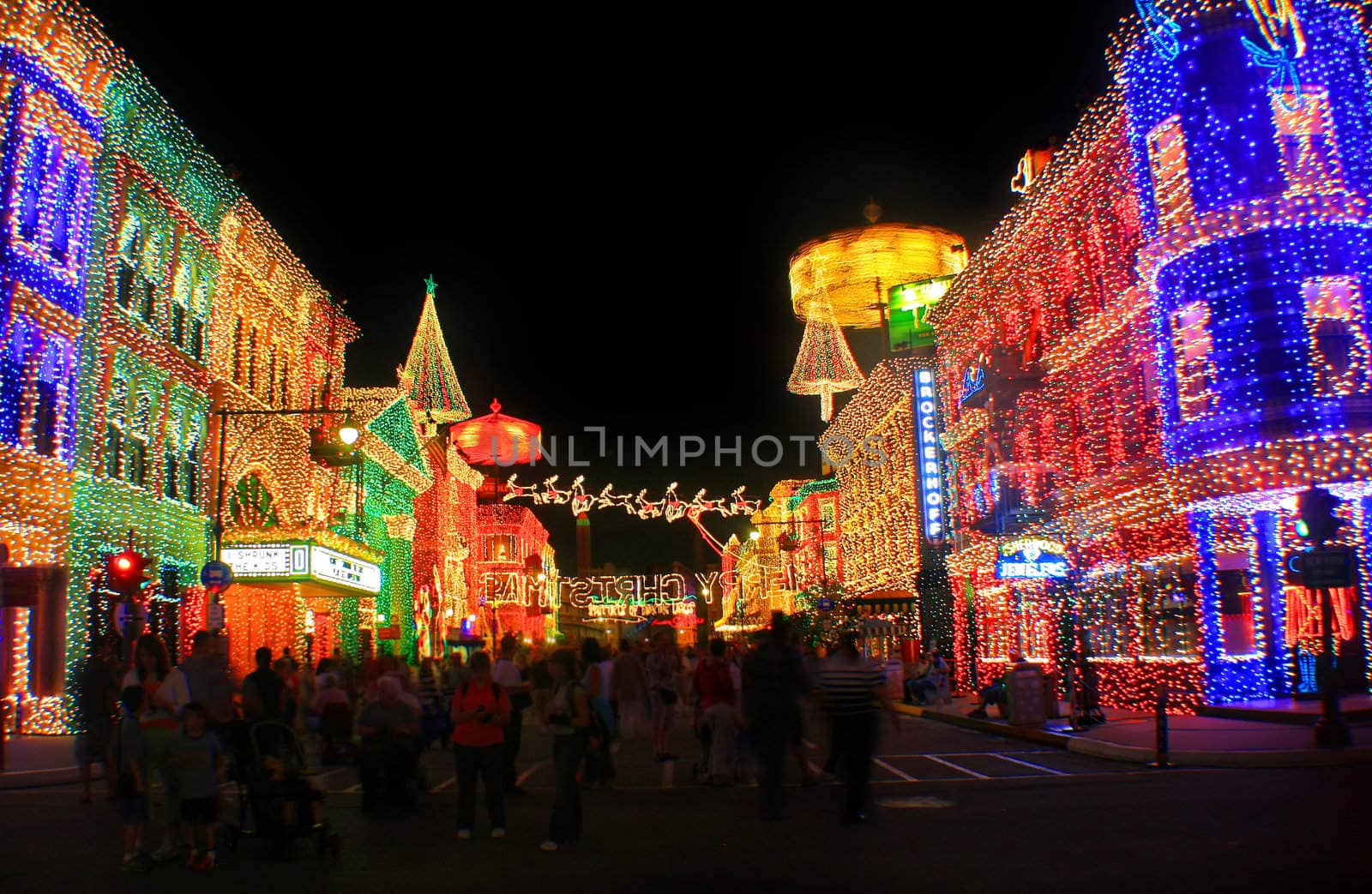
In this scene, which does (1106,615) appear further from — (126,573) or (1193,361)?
(126,573)

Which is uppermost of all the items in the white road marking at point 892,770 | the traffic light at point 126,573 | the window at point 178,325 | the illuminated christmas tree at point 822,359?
the illuminated christmas tree at point 822,359

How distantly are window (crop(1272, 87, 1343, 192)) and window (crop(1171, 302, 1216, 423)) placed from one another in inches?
105

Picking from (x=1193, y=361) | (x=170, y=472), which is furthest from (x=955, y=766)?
(x=170, y=472)

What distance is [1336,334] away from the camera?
2117cm

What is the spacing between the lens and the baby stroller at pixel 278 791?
10.2 metres

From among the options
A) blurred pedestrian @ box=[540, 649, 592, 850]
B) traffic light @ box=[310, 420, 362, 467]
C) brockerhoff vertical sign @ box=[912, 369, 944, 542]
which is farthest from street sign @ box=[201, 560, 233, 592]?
brockerhoff vertical sign @ box=[912, 369, 944, 542]

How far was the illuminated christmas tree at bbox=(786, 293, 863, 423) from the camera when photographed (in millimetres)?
56719

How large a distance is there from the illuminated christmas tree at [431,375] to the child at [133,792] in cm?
3980

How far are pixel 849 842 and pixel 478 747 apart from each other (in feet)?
11.1

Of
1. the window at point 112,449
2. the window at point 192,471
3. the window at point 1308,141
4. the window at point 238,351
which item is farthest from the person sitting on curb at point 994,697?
the window at point 238,351

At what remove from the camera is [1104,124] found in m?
25.7

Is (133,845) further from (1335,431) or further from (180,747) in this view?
(1335,431)

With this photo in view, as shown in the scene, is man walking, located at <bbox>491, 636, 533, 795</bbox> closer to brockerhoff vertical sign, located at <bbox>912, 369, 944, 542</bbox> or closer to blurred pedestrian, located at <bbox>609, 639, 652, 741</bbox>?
blurred pedestrian, located at <bbox>609, 639, 652, 741</bbox>

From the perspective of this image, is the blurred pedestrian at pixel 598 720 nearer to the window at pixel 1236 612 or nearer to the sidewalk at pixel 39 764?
the sidewalk at pixel 39 764
